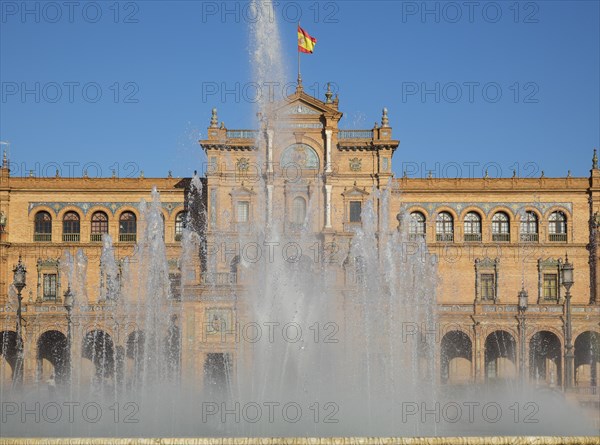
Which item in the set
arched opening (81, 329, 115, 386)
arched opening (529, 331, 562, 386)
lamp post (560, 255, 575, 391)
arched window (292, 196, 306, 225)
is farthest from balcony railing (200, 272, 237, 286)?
lamp post (560, 255, 575, 391)

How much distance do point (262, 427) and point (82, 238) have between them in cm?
3784

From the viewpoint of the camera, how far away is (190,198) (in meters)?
61.4

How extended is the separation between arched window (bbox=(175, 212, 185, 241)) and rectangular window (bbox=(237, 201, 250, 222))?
4.97m

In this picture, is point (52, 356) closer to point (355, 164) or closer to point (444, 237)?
point (355, 164)

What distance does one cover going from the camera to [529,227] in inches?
2406

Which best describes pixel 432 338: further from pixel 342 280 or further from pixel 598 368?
pixel 598 368

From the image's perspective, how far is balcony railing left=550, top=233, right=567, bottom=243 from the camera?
6034cm

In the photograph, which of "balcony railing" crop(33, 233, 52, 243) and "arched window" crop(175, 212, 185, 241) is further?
"arched window" crop(175, 212, 185, 241)

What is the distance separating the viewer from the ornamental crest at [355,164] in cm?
5862

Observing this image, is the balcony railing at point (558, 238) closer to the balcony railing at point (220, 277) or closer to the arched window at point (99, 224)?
the balcony railing at point (220, 277)

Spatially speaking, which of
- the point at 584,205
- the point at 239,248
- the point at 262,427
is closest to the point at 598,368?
the point at 584,205

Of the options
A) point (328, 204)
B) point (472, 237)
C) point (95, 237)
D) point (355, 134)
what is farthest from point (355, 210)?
point (95, 237)

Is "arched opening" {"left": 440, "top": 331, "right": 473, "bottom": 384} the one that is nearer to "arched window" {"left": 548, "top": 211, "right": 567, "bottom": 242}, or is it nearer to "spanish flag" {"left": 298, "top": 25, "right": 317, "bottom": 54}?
"arched window" {"left": 548, "top": 211, "right": 567, "bottom": 242}

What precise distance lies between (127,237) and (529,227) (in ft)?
89.2
